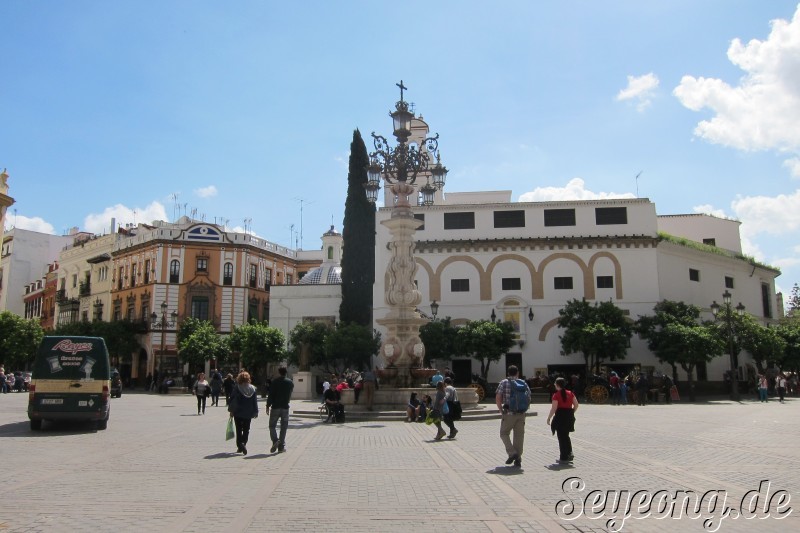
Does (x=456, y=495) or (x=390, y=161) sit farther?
(x=390, y=161)

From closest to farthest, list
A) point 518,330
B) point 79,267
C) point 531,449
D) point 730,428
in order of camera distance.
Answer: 1. point 531,449
2. point 730,428
3. point 518,330
4. point 79,267

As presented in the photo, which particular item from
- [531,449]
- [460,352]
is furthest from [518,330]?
[531,449]

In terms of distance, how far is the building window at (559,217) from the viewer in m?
40.4

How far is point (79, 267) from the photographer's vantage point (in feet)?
219

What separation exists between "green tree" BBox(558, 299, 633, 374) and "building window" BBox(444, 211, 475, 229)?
25.3ft

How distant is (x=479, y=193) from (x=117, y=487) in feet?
130

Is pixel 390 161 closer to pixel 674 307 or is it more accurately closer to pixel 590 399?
pixel 590 399

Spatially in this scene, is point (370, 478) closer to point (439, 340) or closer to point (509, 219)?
point (439, 340)

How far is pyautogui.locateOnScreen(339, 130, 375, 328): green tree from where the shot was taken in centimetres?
4275

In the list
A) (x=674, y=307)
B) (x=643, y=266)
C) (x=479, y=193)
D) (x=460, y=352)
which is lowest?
(x=460, y=352)

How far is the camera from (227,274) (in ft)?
186

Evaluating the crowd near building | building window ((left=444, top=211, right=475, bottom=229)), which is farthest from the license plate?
building window ((left=444, top=211, right=475, bottom=229))

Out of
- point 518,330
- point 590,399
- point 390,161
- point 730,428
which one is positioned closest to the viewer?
point 730,428

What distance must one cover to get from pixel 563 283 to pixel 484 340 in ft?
24.0
